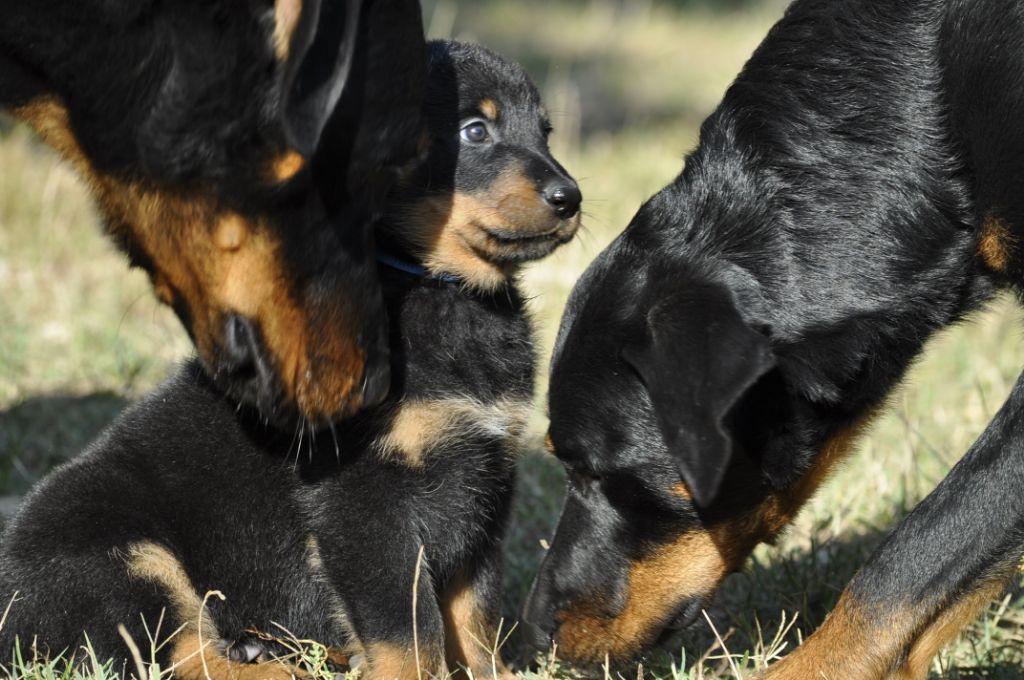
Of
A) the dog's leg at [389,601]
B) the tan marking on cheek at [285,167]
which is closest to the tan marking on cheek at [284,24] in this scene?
the tan marking on cheek at [285,167]

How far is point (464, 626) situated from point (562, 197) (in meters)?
1.44

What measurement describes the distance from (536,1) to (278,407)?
14916mm

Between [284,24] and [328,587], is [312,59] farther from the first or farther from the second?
[328,587]

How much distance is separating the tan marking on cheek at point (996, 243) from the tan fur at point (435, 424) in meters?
1.48

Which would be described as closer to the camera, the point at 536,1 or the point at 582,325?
the point at 582,325

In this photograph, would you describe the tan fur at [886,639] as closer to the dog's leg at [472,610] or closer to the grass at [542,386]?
the grass at [542,386]

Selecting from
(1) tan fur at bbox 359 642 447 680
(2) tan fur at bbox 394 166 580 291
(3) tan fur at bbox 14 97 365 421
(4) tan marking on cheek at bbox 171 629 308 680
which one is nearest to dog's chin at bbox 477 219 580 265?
(2) tan fur at bbox 394 166 580 291

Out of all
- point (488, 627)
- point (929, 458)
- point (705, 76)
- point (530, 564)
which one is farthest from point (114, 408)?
point (705, 76)

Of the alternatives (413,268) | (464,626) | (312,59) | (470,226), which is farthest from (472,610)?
(312,59)

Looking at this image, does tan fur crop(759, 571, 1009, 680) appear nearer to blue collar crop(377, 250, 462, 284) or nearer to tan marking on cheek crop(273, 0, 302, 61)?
blue collar crop(377, 250, 462, 284)

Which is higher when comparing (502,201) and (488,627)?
(502,201)

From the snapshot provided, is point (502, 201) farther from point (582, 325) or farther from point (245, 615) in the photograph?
point (245, 615)

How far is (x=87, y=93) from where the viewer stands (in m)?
3.25

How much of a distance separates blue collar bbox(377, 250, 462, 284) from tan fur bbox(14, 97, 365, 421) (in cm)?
58
